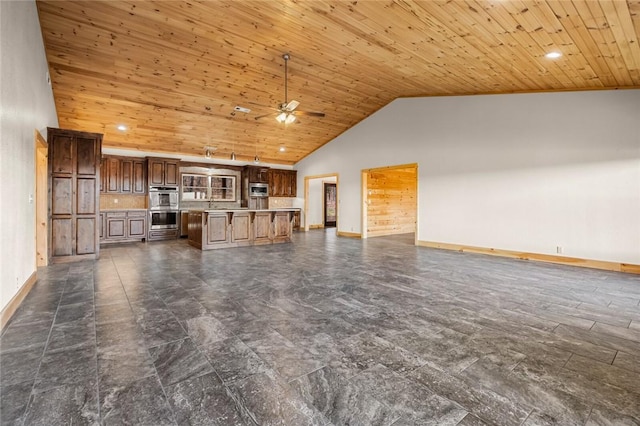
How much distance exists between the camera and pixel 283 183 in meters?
11.4

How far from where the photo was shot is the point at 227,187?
1023 centimetres

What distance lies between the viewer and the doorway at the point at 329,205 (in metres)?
12.8

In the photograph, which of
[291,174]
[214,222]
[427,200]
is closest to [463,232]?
[427,200]

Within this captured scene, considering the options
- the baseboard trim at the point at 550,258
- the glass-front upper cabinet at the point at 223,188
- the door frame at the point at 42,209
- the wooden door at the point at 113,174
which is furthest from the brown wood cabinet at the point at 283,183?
the door frame at the point at 42,209

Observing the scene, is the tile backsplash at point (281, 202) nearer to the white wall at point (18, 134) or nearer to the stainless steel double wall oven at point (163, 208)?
the stainless steel double wall oven at point (163, 208)

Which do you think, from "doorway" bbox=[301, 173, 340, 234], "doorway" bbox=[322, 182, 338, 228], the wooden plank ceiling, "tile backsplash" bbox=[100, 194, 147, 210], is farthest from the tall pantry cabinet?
"doorway" bbox=[322, 182, 338, 228]

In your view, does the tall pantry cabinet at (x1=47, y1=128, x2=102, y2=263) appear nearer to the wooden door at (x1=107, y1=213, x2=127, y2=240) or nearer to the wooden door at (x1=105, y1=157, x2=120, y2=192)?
the wooden door at (x1=107, y1=213, x2=127, y2=240)

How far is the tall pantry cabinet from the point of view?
502 centimetres

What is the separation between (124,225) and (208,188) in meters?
2.69

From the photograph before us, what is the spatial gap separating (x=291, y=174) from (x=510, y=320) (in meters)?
9.64

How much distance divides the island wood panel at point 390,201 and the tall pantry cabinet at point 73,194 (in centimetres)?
651

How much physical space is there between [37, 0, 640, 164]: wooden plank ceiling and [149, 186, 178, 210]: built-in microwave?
5.73 ft

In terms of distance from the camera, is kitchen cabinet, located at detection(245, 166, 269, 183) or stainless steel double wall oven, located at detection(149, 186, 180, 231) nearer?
stainless steel double wall oven, located at detection(149, 186, 180, 231)

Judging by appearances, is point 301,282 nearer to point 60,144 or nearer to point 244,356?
point 244,356
